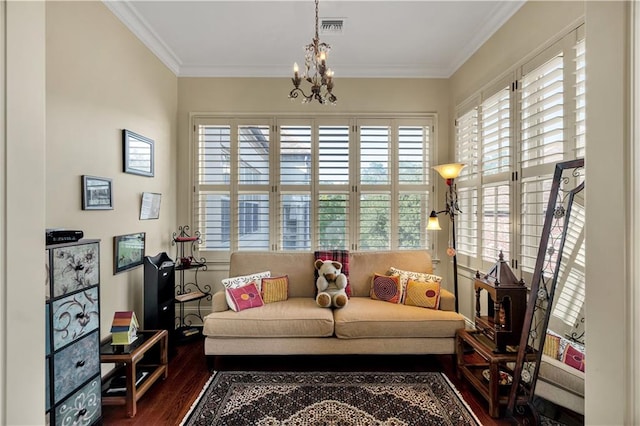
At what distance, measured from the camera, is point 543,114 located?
206 cm

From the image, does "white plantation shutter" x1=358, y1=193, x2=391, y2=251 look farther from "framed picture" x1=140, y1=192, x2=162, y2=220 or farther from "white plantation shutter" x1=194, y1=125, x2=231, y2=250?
"framed picture" x1=140, y1=192, x2=162, y2=220

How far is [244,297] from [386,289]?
4.56ft

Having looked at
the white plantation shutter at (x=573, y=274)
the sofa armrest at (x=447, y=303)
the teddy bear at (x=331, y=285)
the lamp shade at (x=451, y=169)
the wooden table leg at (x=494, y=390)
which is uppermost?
the lamp shade at (x=451, y=169)

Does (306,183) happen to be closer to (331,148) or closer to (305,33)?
(331,148)

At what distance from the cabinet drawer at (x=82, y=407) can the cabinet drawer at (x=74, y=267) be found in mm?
591

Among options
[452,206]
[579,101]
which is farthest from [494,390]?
[579,101]

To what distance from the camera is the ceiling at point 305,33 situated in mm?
2428

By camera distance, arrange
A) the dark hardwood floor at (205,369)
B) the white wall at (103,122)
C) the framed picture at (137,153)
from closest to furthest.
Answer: the white wall at (103,122)
the dark hardwood floor at (205,369)
the framed picture at (137,153)

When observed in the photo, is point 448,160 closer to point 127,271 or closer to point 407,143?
point 407,143

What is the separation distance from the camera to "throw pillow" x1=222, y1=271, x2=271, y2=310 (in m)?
2.72

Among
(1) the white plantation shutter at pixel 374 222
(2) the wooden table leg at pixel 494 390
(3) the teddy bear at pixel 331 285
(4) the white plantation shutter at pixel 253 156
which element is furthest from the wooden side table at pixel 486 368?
(4) the white plantation shutter at pixel 253 156

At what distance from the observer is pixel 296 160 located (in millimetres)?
3539
